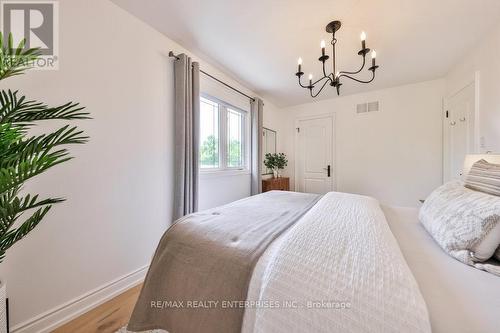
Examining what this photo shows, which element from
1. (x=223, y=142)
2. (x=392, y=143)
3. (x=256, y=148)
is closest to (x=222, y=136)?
(x=223, y=142)

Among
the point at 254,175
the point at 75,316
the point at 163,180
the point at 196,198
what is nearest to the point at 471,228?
the point at 196,198

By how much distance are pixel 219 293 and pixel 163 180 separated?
1498 mm

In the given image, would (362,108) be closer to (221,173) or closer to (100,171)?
(221,173)

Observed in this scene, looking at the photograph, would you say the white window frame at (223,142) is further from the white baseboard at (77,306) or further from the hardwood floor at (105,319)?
the hardwood floor at (105,319)

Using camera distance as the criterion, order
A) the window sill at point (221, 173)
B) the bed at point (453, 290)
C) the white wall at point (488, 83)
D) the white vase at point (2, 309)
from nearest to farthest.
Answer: the bed at point (453, 290) < the white vase at point (2, 309) < the white wall at point (488, 83) < the window sill at point (221, 173)

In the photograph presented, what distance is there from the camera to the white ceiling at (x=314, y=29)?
159cm

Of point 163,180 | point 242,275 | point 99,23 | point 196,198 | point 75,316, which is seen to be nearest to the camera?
point 242,275

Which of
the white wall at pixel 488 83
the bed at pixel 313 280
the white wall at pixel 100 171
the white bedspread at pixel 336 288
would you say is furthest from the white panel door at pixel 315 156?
the white bedspread at pixel 336 288

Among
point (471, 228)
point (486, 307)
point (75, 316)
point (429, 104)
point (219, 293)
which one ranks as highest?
→ point (429, 104)

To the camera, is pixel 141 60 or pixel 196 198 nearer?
pixel 141 60

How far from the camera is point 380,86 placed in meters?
3.25

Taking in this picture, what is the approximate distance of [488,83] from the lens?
1.90 meters

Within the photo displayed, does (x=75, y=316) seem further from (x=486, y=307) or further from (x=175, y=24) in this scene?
(x=175, y=24)

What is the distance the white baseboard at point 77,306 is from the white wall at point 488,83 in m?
3.59
